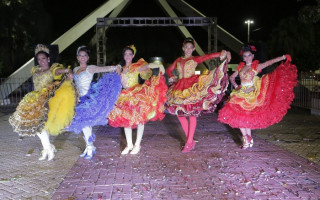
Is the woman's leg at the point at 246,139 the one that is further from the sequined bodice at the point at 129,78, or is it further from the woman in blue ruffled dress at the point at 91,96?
the woman in blue ruffled dress at the point at 91,96

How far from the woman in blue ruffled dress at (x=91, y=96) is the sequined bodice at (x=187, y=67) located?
48.2 inches

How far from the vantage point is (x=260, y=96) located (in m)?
5.78

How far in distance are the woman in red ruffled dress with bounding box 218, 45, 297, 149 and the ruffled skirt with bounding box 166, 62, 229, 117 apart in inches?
20.6

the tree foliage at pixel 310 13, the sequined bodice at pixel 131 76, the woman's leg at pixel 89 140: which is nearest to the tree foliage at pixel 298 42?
the tree foliage at pixel 310 13

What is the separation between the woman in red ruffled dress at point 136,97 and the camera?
5352 mm

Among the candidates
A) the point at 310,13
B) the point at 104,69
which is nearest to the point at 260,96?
the point at 104,69

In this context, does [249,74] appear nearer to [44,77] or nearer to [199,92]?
[199,92]

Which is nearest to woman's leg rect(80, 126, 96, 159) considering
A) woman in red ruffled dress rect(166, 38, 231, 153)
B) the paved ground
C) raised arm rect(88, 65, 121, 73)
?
the paved ground

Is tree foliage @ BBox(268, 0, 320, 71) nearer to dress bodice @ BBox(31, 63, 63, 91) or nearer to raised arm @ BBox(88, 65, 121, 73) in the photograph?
raised arm @ BBox(88, 65, 121, 73)

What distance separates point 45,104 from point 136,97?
150cm

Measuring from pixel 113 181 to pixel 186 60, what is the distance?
2633mm

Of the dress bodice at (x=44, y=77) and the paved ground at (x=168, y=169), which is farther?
the dress bodice at (x=44, y=77)

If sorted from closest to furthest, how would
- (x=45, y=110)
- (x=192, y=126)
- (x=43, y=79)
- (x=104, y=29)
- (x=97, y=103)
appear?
(x=45, y=110), (x=97, y=103), (x=43, y=79), (x=192, y=126), (x=104, y=29)

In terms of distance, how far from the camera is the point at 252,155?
5504 millimetres
